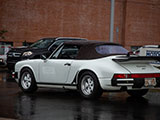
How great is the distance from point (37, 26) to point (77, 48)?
1231 inches

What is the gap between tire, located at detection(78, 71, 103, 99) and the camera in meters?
11.0

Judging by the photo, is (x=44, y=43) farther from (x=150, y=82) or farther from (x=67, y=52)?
(x=150, y=82)

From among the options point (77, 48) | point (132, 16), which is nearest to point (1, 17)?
point (132, 16)

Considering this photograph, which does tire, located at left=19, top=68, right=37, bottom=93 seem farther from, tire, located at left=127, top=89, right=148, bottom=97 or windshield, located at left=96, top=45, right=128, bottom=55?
tire, located at left=127, top=89, right=148, bottom=97

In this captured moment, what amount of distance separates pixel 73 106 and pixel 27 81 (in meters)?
3.18

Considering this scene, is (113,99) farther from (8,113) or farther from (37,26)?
(37,26)

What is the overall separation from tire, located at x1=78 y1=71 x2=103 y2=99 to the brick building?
3064 centimetres

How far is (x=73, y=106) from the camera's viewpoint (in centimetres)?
1012

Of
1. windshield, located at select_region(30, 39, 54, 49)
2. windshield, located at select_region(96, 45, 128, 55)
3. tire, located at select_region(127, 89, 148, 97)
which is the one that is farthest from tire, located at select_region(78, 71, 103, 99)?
windshield, located at select_region(30, 39, 54, 49)

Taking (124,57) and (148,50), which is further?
(148,50)

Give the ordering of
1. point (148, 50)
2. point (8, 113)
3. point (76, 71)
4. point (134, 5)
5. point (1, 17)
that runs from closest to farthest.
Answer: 1. point (8, 113)
2. point (76, 71)
3. point (148, 50)
4. point (1, 17)
5. point (134, 5)

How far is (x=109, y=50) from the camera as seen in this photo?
38.2 feet

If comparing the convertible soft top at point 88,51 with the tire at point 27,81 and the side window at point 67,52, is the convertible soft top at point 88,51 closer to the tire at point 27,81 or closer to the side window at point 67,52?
the side window at point 67,52

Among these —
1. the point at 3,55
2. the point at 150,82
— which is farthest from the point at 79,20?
the point at 150,82
